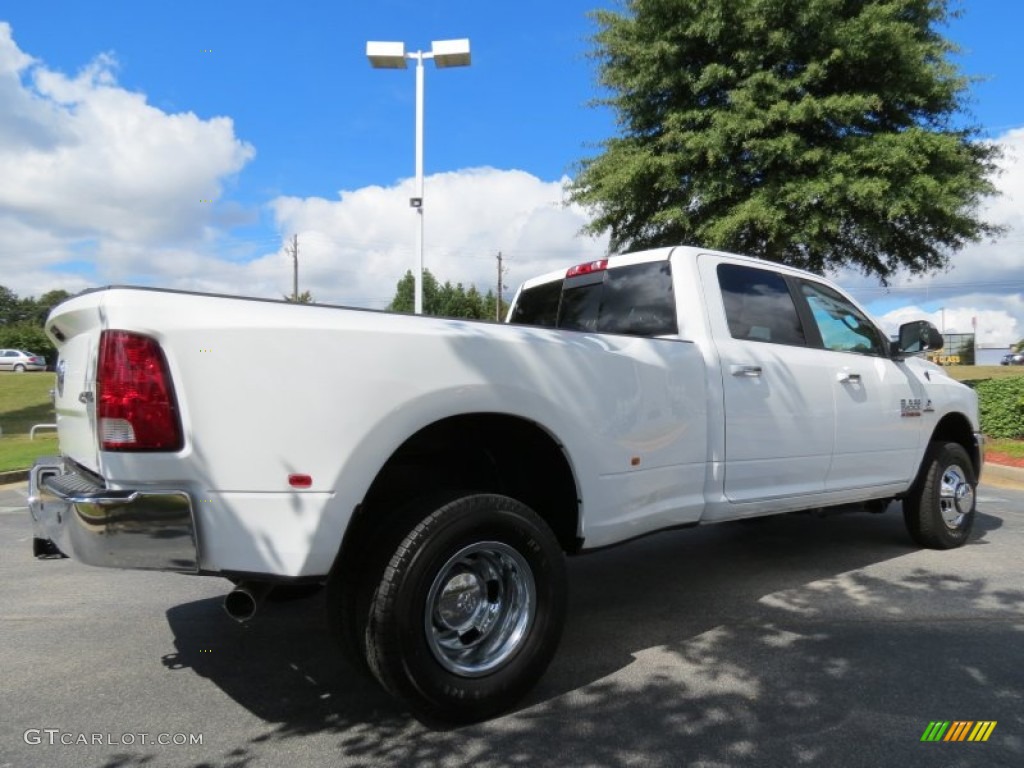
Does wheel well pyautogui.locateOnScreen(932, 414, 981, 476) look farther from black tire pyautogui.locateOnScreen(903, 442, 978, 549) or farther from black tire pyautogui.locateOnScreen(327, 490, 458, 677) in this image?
black tire pyautogui.locateOnScreen(327, 490, 458, 677)

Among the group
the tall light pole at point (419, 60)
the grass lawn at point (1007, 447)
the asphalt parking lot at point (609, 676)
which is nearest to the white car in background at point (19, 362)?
the tall light pole at point (419, 60)

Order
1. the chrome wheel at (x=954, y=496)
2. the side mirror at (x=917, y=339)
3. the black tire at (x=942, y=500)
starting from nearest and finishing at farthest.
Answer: the side mirror at (x=917, y=339), the black tire at (x=942, y=500), the chrome wheel at (x=954, y=496)

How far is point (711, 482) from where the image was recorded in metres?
3.90

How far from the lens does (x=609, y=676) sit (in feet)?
11.0

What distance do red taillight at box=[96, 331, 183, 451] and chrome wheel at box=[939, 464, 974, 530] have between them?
516 cm

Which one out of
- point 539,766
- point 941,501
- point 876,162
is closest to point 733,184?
point 876,162

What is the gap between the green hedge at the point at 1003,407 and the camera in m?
12.6

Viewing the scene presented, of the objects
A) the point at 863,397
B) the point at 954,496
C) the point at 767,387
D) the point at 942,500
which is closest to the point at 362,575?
the point at 767,387

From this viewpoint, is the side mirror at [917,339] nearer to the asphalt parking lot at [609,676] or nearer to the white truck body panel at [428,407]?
the white truck body panel at [428,407]

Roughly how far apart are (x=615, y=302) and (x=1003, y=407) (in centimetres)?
1134

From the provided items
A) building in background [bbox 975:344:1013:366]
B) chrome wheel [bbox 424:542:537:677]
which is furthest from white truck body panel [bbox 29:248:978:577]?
building in background [bbox 975:344:1013:366]

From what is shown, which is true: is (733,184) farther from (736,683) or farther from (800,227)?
(736,683)

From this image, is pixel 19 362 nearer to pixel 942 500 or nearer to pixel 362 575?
pixel 942 500

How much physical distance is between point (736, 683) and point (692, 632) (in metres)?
0.67
